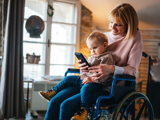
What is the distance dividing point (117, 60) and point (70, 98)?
1.78 feet

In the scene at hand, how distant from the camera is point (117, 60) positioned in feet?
5.52

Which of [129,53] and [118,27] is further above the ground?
[118,27]

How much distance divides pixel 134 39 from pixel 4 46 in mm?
1771

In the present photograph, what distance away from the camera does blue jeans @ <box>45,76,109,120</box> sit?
1.40 metres

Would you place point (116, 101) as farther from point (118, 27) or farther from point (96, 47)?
point (118, 27)

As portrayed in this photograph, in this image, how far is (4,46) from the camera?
2.58 metres

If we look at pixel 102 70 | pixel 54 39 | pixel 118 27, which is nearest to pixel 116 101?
pixel 102 70

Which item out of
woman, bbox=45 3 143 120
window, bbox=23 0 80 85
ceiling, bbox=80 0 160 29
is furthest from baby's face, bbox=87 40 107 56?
window, bbox=23 0 80 85

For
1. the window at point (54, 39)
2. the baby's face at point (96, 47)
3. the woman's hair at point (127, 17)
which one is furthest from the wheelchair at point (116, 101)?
the window at point (54, 39)

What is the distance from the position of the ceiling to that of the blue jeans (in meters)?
2.04

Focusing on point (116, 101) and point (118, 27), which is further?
point (118, 27)

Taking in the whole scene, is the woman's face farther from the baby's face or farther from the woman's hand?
the woman's hand

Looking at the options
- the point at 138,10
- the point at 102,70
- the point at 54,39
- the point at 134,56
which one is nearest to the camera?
the point at 102,70

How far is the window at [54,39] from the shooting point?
3.60 meters
